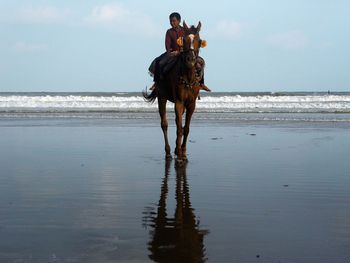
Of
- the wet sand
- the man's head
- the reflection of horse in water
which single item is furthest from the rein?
the reflection of horse in water

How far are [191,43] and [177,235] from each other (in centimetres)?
519

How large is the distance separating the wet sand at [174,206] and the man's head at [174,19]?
8.14ft

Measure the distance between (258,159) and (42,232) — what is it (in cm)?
570

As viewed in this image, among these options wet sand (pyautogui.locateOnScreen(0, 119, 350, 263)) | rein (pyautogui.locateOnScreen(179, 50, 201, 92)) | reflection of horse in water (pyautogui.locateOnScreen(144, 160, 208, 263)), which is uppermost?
rein (pyautogui.locateOnScreen(179, 50, 201, 92))

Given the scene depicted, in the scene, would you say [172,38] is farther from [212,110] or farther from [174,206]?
[212,110]

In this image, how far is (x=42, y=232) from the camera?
427 centimetres

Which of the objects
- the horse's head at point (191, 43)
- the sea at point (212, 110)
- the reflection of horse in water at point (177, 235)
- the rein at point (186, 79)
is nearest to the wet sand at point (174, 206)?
the reflection of horse in water at point (177, 235)

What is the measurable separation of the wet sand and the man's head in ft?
8.14

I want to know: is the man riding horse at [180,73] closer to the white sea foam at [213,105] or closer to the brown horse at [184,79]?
the brown horse at [184,79]

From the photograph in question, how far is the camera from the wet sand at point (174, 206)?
379cm

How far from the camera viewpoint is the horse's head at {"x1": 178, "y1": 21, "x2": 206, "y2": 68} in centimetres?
885

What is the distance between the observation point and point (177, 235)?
4246 mm

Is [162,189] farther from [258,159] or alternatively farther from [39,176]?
[258,159]

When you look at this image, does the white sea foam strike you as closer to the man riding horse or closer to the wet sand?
the man riding horse
